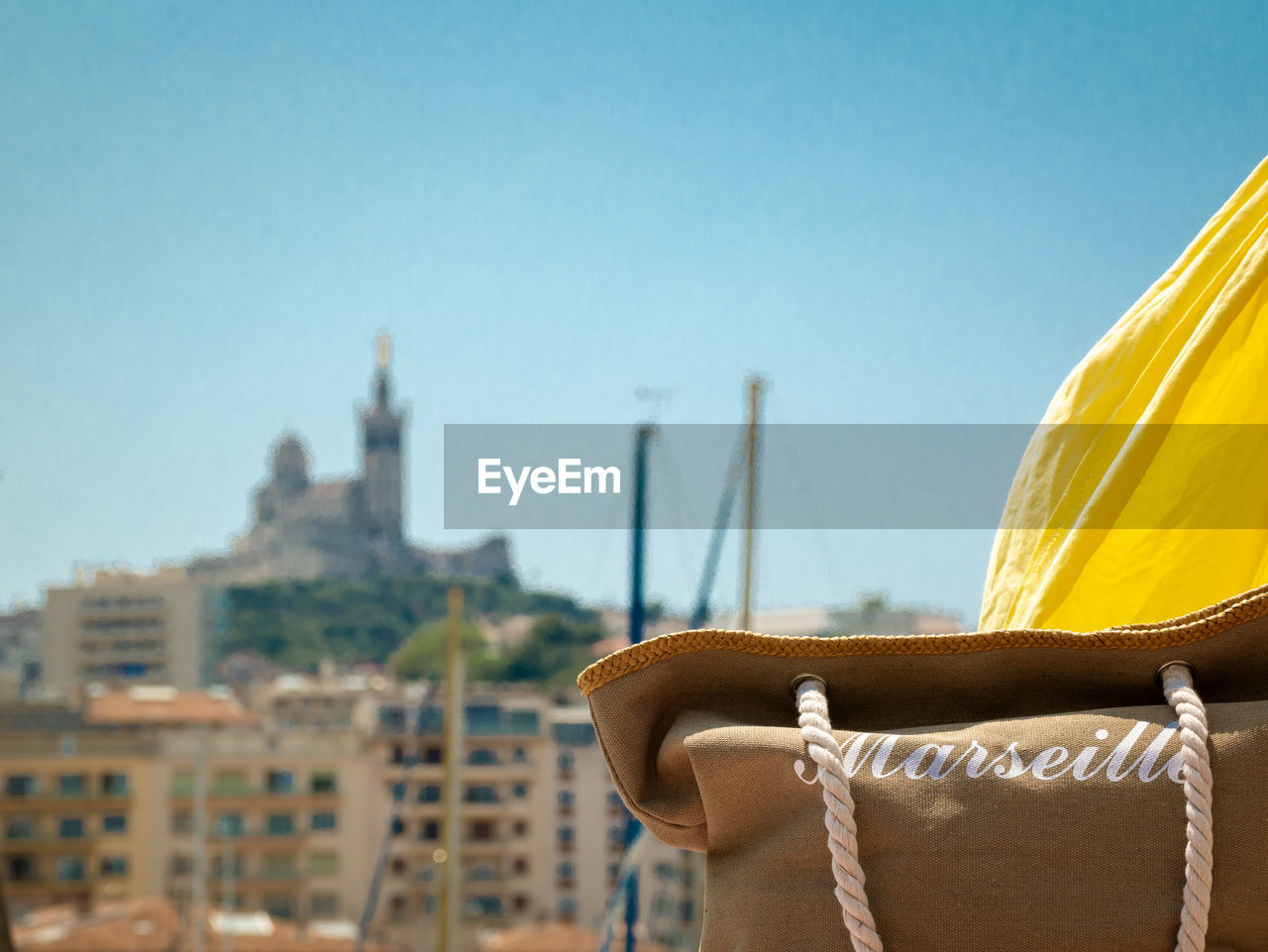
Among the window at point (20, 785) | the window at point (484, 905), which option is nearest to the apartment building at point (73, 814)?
the window at point (20, 785)

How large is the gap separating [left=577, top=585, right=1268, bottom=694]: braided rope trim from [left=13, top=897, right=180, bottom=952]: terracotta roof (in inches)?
951

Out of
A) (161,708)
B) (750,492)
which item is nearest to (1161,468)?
(750,492)

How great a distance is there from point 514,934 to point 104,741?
12.0 meters

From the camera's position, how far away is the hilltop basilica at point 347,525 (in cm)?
6066

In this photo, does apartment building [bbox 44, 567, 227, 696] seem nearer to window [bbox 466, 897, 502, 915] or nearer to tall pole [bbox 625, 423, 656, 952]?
window [bbox 466, 897, 502, 915]

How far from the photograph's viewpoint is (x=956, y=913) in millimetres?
427

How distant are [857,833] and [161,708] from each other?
117 ft

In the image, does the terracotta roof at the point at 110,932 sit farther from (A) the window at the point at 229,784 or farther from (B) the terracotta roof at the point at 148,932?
(A) the window at the point at 229,784

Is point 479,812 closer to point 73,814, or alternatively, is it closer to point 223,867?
point 223,867

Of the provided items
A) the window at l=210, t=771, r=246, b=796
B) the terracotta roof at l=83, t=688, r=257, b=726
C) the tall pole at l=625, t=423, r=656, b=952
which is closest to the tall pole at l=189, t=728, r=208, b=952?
the window at l=210, t=771, r=246, b=796

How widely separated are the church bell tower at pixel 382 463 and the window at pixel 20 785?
3496 centimetres

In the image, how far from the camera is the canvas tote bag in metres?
0.42

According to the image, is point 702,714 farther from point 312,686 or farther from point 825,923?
point 312,686

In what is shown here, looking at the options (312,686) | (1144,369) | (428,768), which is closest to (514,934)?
(428,768)
